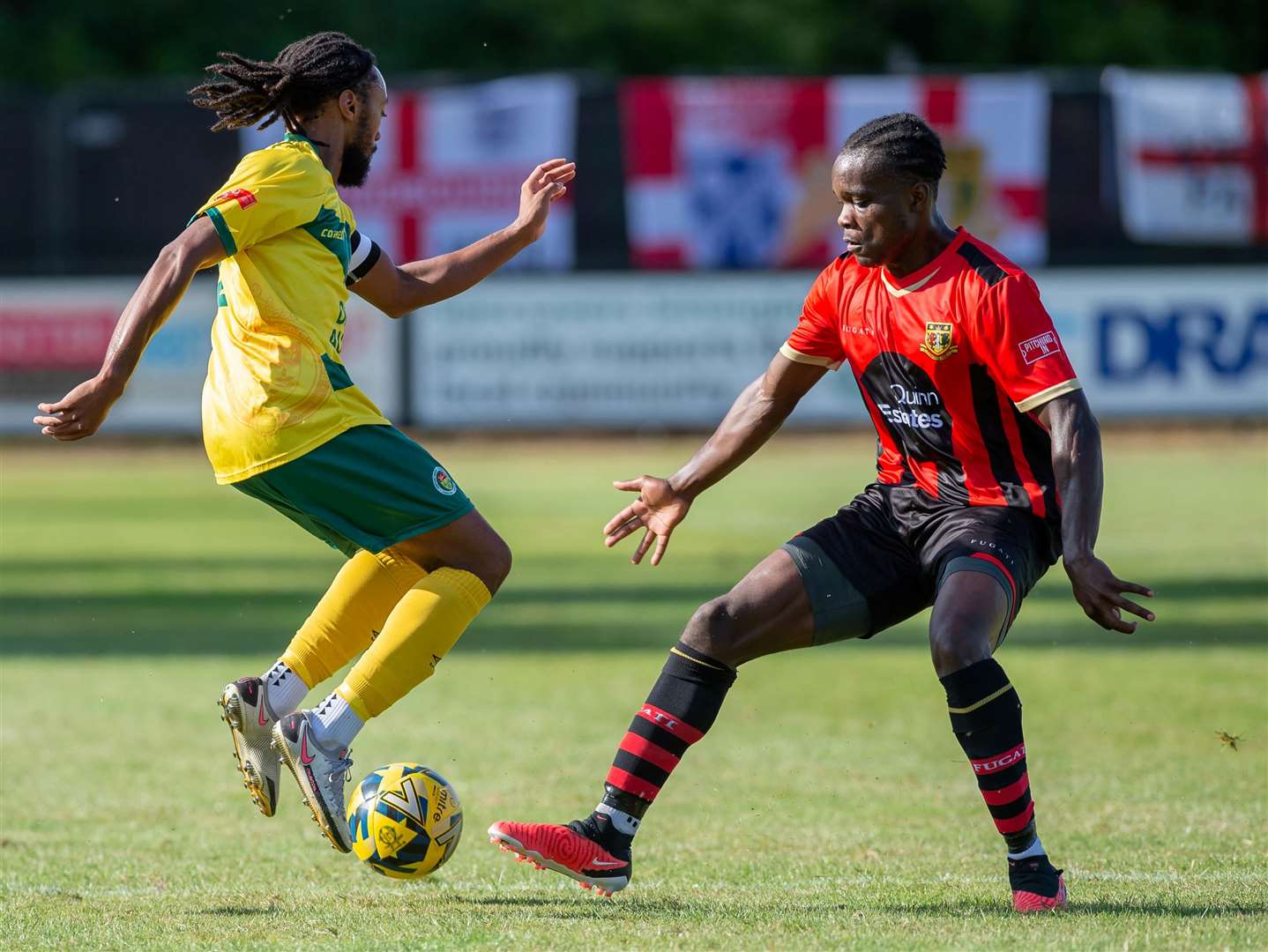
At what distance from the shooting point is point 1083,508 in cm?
511

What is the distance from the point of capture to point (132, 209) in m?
27.5

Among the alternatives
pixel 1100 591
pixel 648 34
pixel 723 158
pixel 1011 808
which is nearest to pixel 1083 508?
pixel 1100 591

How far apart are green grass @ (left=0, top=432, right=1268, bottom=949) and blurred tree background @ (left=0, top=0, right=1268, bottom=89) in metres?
19.7

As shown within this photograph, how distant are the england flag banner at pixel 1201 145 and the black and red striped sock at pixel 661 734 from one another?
23.2 meters

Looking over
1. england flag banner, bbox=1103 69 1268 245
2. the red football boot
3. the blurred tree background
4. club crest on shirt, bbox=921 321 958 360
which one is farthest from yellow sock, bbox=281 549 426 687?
the blurred tree background

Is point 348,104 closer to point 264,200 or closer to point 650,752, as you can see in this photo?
point 264,200

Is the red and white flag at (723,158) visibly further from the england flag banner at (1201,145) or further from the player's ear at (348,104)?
the player's ear at (348,104)

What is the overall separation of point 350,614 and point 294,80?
1.58m

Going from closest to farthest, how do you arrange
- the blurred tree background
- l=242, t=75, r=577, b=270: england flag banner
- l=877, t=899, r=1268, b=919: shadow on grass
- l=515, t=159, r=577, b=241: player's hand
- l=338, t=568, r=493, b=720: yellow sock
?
l=877, t=899, r=1268, b=919: shadow on grass
l=338, t=568, r=493, b=720: yellow sock
l=515, t=159, r=577, b=241: player's hand
l=242, t=75, r=577, b=270: england flag banner
the blurred tree background

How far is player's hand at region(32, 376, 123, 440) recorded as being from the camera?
5.02 m

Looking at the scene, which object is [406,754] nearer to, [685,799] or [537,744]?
[537,744]

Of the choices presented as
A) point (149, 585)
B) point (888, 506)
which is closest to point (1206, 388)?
point (149, 585)

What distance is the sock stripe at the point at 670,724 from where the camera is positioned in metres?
5.50

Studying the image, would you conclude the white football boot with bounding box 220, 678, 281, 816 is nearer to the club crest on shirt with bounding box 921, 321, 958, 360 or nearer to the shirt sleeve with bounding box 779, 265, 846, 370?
the shirt sleeve with bounding box 779, 265, 846, 370
